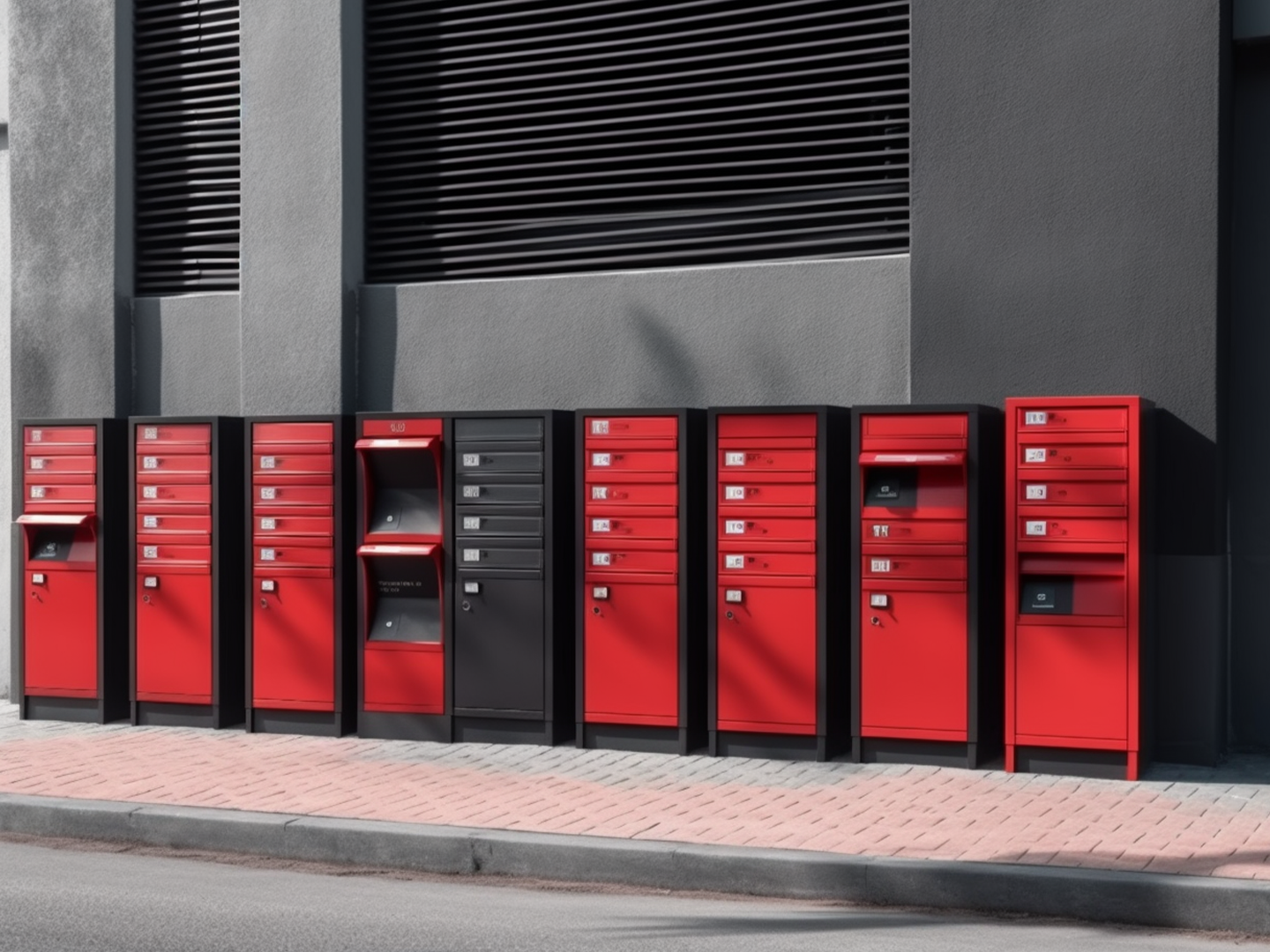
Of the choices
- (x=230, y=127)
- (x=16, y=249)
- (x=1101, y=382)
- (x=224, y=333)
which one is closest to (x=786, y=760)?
(x=1101, y=382)

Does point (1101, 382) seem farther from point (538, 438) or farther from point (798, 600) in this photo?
point (538, 438)

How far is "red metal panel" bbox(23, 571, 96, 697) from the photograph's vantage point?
11.9 metres

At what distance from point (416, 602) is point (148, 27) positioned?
213 inches

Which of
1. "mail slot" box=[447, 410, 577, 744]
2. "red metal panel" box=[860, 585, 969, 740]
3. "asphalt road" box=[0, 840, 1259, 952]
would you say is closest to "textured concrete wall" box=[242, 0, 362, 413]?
"mail slot" box=[447, 410, 577, 744]

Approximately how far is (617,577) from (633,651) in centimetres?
45

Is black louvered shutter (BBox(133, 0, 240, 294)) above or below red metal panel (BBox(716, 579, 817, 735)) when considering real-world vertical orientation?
above

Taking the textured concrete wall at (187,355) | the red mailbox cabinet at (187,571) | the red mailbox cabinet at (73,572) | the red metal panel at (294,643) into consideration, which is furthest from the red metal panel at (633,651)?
the textured concrete wall at (187,355)

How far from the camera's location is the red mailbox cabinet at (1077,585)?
941cm

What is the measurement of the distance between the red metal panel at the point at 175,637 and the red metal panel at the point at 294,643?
1.35ft

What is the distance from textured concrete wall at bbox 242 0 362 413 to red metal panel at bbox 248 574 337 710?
1.68 metres

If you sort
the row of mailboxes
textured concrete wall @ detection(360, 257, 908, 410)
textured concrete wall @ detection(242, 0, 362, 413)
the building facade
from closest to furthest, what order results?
1. the row of mailboxes
2. the building facade
3. textured concrete wall @ detection(360, 257, 908, 410)
4. textured concrete wall @ detection(242, 0, 362, 413)

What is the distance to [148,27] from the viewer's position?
13484 mm

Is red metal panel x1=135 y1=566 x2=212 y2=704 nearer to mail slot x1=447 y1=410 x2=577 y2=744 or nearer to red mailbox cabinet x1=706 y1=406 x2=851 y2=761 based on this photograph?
mail slot x1=447 y1=410 x2=577 y2=744

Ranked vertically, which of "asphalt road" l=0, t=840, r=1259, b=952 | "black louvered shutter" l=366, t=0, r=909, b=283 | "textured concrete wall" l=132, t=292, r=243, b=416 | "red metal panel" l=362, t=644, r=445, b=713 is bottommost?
"asphalt road" l=0, t=840, r=1259, b=952
